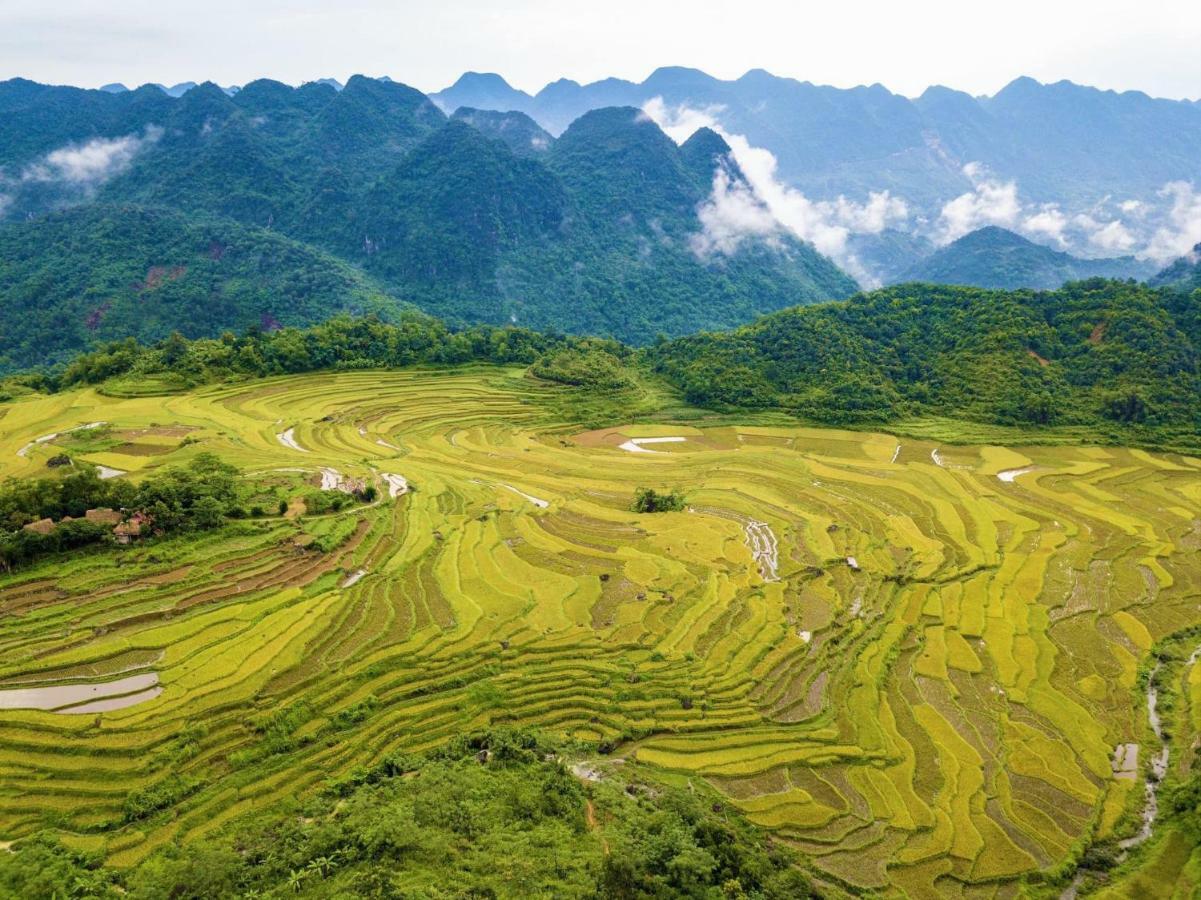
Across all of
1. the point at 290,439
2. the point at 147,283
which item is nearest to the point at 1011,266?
the point at 290,439

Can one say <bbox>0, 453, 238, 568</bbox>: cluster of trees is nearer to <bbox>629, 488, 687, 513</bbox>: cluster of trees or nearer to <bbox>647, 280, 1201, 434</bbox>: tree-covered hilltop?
<bbox>629, 488, 687, 513</bbox>: cluster of trees

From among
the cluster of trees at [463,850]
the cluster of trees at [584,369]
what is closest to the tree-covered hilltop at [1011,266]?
the cluster of trees at [584,369]

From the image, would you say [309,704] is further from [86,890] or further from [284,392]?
[284,392]

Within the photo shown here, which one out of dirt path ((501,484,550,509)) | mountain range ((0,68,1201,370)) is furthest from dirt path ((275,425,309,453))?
mountain range ((0,68,1201,370))

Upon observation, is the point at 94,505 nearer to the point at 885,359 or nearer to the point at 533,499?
the point at 533,499

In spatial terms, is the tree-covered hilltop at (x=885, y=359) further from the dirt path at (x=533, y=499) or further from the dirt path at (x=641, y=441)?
the dirt path at (x=533, y=499)

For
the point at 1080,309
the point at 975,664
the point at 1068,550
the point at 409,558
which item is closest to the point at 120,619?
the point at 409,558
